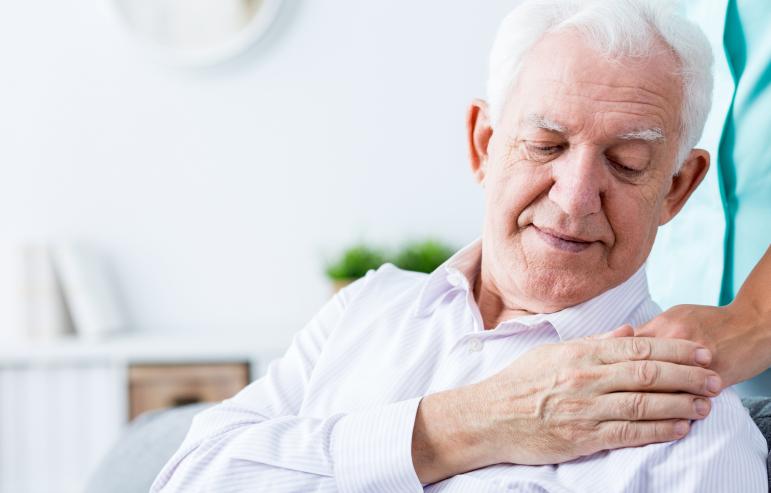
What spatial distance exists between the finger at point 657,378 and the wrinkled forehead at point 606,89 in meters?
0.31

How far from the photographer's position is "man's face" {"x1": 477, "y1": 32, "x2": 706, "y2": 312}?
3.58 ft

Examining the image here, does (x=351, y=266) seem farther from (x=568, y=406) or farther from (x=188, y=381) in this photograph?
(x=568, y=406)

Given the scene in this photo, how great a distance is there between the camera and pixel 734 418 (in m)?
0.97

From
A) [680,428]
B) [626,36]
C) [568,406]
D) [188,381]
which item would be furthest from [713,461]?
[188,381]

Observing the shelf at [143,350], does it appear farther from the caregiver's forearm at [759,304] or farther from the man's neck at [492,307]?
the caregiver's forearm at [759,304]

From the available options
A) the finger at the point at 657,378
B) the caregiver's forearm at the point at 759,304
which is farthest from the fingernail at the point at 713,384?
the caregiver's forearm at the point at 759,304

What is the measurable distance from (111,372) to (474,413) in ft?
6.58

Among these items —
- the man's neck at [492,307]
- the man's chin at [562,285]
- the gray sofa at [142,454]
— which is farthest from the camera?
the gray sofa at [142,454]

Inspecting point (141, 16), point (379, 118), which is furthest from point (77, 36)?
point (379, 118)

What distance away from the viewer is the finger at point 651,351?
958 mm

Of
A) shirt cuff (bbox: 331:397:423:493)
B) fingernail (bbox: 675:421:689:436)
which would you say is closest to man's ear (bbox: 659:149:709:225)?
fingernail (bbox: 675:421:689:436)

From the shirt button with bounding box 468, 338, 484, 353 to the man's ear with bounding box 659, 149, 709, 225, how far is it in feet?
0.97

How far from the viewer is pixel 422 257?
112 inches

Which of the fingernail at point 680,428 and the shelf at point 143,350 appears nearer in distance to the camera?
the fingernail at point 680,428
